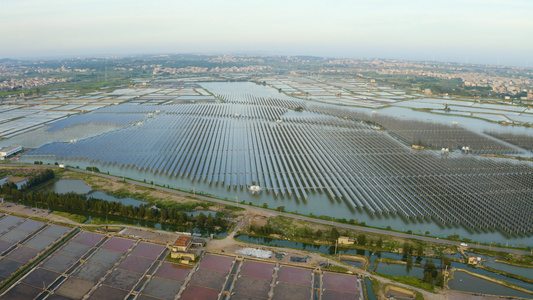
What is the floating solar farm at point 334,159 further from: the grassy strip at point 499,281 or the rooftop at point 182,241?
the rooftop at point 182,241

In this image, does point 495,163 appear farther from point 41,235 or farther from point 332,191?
point 41,235

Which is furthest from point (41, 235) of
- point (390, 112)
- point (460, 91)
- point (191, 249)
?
point (460, 91)

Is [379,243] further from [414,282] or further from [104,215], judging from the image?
[104,215]

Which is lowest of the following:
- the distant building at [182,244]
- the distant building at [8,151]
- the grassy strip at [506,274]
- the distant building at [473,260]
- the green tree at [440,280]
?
the grassy strip at [506,274]

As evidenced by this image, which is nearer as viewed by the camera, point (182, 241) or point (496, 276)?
point (496, 276)

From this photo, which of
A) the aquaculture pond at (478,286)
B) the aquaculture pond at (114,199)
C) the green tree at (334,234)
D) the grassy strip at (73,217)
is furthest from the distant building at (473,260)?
the grassy strip at (73,217)

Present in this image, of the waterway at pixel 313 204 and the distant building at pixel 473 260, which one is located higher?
the waterway at pixel 313 204

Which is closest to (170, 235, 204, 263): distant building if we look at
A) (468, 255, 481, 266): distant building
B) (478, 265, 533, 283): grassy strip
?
(468, 255, 481, 266): distant building

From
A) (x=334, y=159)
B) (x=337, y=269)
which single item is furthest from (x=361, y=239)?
(x=334, y=159)

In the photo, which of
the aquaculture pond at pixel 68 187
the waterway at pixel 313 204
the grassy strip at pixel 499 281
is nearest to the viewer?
the grassy strip at pixel 499 281

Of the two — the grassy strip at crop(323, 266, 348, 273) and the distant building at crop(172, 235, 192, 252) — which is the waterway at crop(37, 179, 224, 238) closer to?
the distant building at crop(172, 235, 192, 252)
